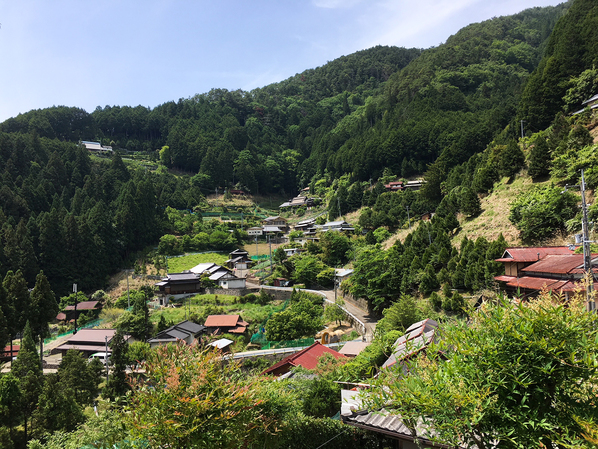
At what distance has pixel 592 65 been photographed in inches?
1415

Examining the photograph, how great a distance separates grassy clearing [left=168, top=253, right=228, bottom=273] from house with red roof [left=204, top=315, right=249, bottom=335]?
1790cm

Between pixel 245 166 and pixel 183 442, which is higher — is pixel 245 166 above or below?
above

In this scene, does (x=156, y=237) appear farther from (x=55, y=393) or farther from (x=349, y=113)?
(x=349, y=113)

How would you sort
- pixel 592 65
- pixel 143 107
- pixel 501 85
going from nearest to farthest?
pixel 592 65
pixel 501 85
pixel 143 107

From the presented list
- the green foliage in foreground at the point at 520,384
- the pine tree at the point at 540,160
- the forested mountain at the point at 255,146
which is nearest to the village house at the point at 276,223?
the forested mountain at the point at 255,146

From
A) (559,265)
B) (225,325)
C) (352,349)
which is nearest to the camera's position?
(559,265)

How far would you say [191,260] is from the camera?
168 feet

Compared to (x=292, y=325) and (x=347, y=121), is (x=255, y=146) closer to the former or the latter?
(x=347, y=121)

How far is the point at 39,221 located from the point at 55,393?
39742 mm

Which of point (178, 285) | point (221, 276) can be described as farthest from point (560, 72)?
point (178, 285)

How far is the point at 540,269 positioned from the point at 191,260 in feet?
137

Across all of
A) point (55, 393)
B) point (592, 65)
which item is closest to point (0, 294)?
point (55, 393)

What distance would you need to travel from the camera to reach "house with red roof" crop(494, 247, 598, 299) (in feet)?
52.1

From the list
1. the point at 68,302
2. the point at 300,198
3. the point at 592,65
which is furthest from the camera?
the point at 300,198
